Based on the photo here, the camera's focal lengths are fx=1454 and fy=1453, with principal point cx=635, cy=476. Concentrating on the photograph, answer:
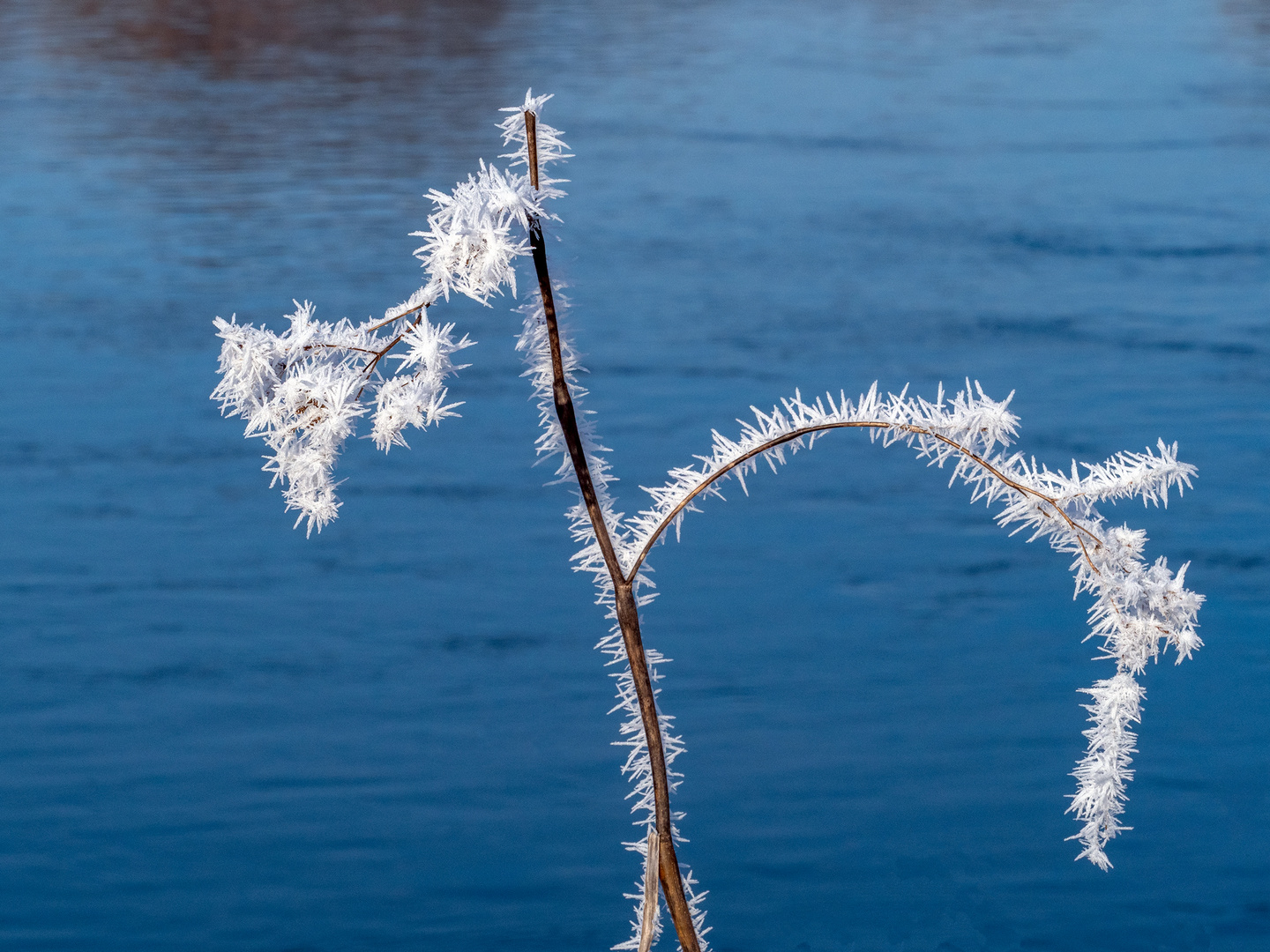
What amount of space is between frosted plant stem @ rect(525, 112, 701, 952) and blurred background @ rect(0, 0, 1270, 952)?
7cm

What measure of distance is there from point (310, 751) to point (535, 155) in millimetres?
3555

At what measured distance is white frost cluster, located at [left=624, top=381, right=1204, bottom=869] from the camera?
0.84 meters

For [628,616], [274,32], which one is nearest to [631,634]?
[628,616]

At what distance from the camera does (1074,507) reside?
2.87 ft

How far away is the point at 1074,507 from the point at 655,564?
14.1ft

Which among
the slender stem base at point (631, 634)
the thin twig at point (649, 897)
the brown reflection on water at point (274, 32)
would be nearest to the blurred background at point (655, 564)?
the slender stem base at point (631, 634)

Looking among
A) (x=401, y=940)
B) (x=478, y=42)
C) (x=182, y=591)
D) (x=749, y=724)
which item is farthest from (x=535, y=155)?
(x=478, y=42)

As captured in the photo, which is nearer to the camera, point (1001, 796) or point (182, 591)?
point (1001, 796)

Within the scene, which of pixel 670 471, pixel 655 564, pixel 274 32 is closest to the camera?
pixel 670 471

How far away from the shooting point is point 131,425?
253 inches

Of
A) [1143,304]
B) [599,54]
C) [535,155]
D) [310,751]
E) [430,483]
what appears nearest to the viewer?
[535,155]

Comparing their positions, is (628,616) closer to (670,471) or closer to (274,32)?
(670,471)

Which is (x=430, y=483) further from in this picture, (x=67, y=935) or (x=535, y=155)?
(x=535, y=155)

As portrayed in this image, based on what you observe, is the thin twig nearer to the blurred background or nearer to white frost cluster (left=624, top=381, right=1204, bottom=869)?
white frost cluster (left=624, top=381, right=1204, bottom=869)
